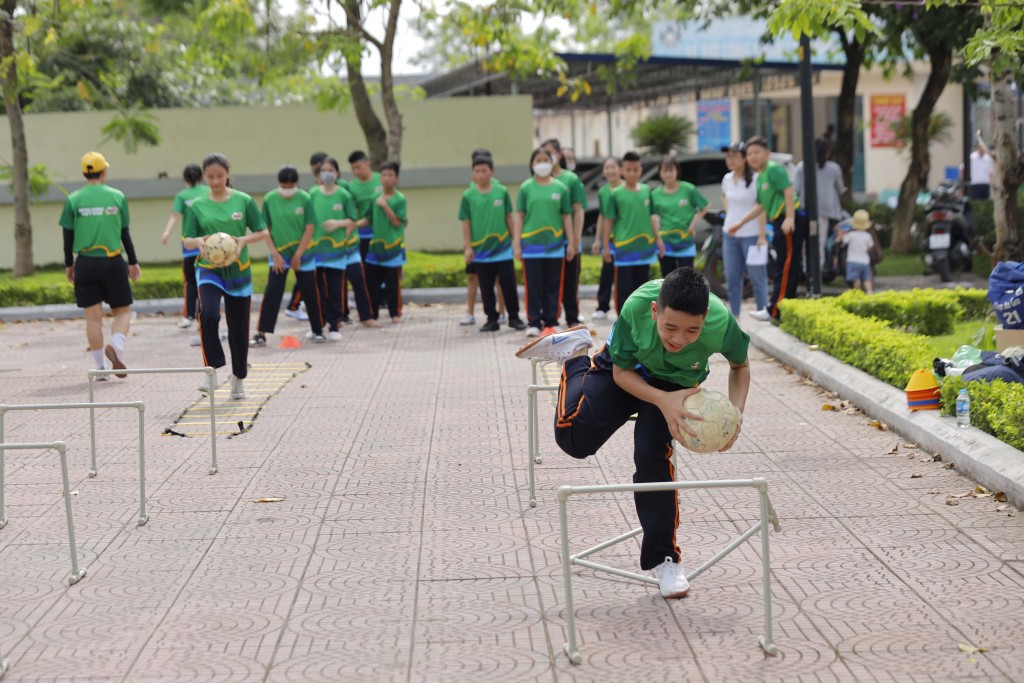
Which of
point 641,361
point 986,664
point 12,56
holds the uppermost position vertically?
point 12,56

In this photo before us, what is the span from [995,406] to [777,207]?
610 cm

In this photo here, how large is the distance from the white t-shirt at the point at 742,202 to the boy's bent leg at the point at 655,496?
842 cm

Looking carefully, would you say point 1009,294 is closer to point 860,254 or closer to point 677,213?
point 677,213

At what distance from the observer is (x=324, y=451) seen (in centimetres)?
859

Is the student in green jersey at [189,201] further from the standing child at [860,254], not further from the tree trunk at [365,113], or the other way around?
the standing child at [860,254]

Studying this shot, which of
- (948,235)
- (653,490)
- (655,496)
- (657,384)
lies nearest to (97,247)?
(657,384)

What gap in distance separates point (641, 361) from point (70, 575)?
2702 millimetres

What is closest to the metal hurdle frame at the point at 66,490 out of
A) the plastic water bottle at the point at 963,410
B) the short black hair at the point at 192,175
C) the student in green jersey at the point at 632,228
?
the plastic water bottle at the point at 963,410

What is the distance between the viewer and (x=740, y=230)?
13727mm

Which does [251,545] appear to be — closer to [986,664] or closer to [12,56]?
[986,664]

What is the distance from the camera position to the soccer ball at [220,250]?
995 cm

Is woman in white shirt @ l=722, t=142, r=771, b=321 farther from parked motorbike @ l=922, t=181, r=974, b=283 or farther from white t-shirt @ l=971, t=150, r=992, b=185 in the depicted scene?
white t-shirt @ l=971, t=150, r=992, b=185

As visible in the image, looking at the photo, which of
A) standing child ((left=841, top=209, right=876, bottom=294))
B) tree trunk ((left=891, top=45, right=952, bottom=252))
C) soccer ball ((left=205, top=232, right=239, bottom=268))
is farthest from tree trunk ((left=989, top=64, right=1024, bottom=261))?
tree trunk ((left=891, top=45, right=952, bottom=252))

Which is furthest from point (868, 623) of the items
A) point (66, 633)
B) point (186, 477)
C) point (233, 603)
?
point (186, 477)
